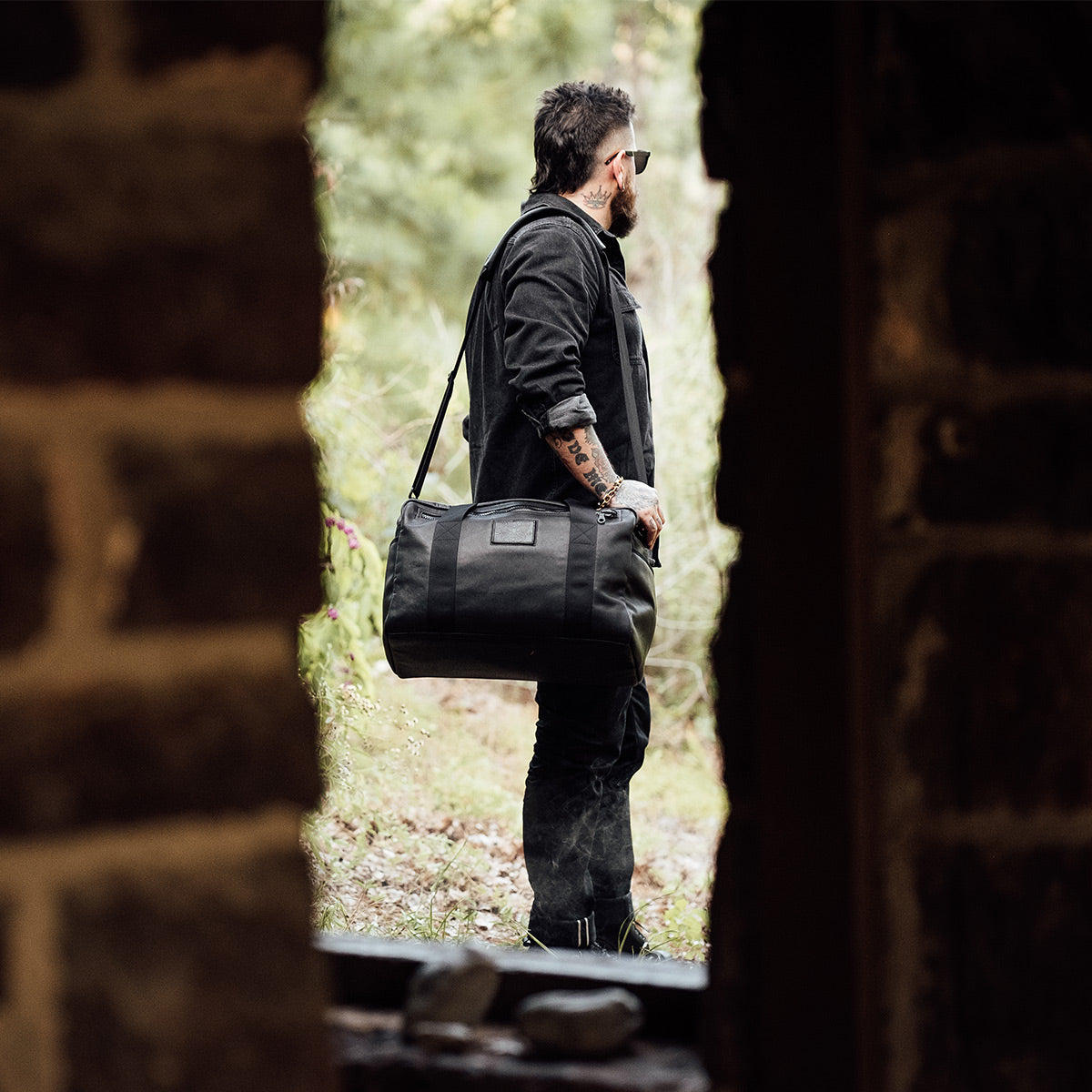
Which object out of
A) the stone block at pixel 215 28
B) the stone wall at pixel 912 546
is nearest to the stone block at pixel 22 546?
the stone block at pixel 215 28

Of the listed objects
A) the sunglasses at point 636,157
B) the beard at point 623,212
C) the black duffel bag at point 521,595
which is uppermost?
the sunglasses at point 636,157

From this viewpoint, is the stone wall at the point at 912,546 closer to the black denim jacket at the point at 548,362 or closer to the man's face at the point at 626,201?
the black denim jacket at the point at 548,362

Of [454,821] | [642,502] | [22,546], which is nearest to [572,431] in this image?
[642,502]

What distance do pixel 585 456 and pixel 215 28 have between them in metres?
1.57

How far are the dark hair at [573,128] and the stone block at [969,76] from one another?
1621 millimetres

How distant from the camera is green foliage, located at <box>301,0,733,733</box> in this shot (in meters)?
5.39

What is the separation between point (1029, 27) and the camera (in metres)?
1.24

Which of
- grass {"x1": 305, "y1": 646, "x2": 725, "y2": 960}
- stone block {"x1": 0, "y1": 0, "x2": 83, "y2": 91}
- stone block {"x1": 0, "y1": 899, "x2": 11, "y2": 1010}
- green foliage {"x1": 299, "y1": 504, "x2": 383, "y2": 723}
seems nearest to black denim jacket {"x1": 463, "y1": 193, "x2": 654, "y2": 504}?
green foliage {"x1": 299, "y1": 504, "x2": 383, "y2": 723}

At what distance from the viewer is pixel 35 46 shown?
3.22ft

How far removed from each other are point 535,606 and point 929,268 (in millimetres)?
1270

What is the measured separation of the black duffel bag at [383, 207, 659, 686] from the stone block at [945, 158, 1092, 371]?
1.21 meters

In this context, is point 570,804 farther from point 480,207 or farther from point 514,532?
point 480,207

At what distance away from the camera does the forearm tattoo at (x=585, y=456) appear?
253 cm

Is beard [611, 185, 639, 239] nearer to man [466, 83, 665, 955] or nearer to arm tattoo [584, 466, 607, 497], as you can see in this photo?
man [466, 83, 665, 955]
